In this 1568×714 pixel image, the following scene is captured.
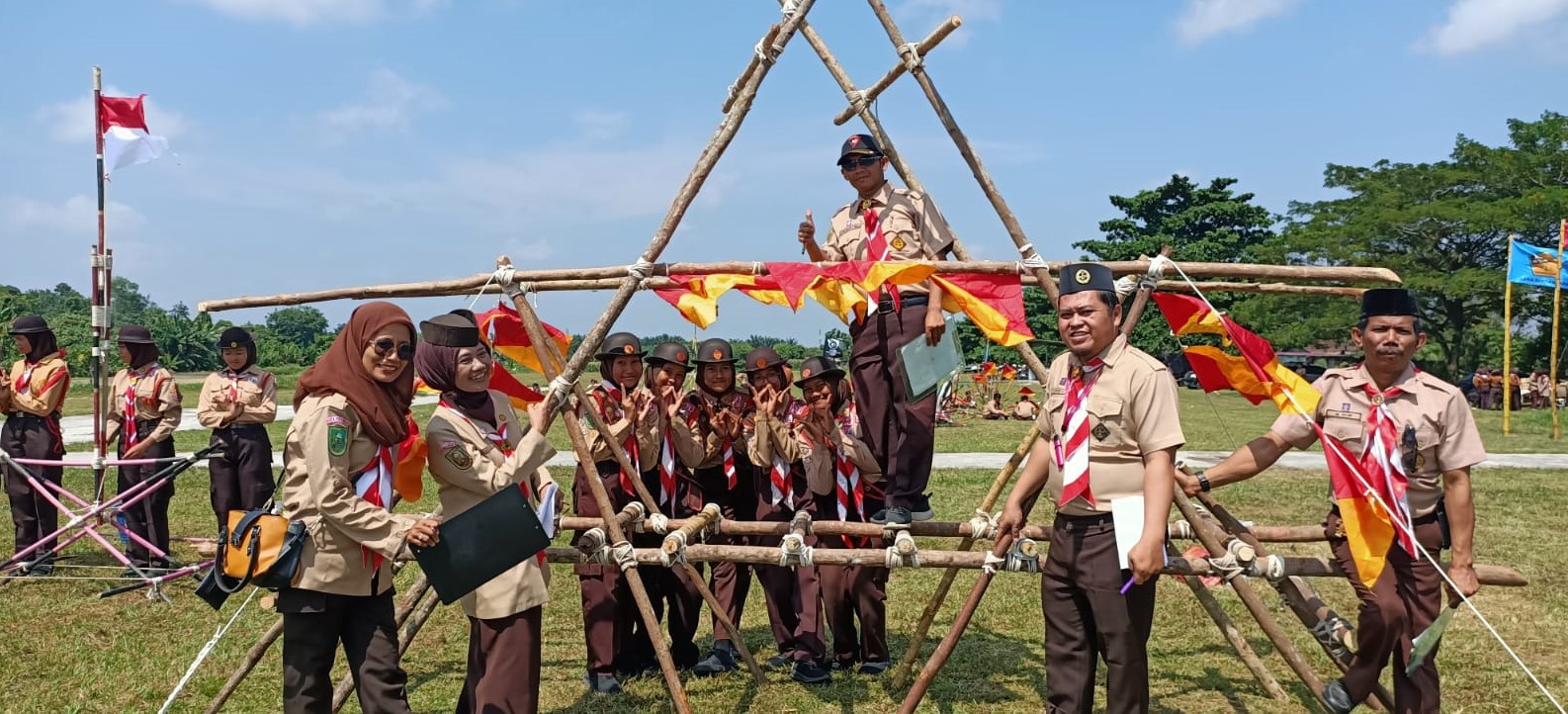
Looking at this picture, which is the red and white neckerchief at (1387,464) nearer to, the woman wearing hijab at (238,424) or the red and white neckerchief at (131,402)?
the woman wearing hijab at (238,424)

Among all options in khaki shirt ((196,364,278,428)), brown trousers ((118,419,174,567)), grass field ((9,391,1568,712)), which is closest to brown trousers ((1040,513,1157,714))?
grass field ((9,391,1568,712))

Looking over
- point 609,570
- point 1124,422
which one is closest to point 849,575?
point 609,570

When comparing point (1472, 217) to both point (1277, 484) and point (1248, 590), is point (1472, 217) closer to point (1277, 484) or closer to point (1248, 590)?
point (1277, 484)

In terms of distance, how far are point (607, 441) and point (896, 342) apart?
1.74 m

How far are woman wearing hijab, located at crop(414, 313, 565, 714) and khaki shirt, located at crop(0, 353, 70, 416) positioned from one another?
22.7 feet

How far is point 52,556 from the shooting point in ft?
28.9

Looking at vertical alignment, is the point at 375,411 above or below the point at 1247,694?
above

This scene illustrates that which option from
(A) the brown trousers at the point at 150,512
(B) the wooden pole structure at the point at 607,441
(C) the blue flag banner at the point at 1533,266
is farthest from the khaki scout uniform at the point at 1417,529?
(C) the blue flag banner at the point at 1533,266

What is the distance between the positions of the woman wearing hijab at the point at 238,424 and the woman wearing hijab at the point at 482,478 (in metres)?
5.54

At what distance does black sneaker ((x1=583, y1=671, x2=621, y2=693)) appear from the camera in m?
5.89

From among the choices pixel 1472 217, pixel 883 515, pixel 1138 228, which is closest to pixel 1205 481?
pixel 883 515

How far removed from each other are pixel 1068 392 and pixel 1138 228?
163ft

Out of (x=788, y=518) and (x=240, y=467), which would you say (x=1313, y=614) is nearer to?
(x=788, y=518)

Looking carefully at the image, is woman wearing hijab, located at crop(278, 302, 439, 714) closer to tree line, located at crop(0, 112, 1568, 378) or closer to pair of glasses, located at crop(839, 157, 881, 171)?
pair of glasses, located at crop(839, 157, 881, 171)
